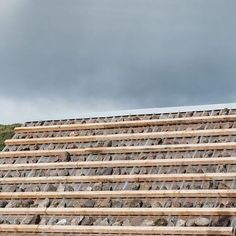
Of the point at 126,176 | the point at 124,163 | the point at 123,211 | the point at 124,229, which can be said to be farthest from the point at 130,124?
the point at 124,229

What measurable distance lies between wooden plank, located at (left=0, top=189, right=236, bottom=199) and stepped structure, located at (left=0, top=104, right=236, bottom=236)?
0.4 inches

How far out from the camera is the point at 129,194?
7512 millimetres

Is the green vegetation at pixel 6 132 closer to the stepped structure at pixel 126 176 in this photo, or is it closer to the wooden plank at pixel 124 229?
the stepped structure at pixel 126 176

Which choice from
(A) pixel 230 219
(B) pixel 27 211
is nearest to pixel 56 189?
(B) pixel 27 211

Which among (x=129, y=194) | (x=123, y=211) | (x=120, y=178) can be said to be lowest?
(x=123, y=211)

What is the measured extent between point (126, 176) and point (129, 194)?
381 millimetres

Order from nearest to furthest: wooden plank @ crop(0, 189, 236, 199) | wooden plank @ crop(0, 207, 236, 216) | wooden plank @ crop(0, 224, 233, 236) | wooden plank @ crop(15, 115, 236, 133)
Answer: wooden plank @ crop(0, 224, 233, 236) → wooden plank @ crop(0, 207, 236, 216) → wooden plank @ crop(0, 189, 236, 199) → wooden plank @ crop(15, 115, 236, 133)

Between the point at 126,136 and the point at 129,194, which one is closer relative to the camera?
the point at 129,194

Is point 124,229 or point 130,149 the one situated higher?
point 130,149

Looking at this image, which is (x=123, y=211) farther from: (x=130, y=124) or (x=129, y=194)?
(x=130, y=124)

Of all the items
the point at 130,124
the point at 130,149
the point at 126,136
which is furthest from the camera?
the point at 130,124

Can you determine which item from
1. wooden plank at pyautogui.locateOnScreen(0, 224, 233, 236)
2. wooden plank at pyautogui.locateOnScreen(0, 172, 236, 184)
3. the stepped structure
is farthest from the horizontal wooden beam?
wooden plank at pyautogui.locateOnScreen(0, 224, 233, 236)

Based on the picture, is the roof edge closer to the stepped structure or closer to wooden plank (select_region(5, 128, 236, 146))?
the stepped structure

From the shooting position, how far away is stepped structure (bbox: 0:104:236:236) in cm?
702
